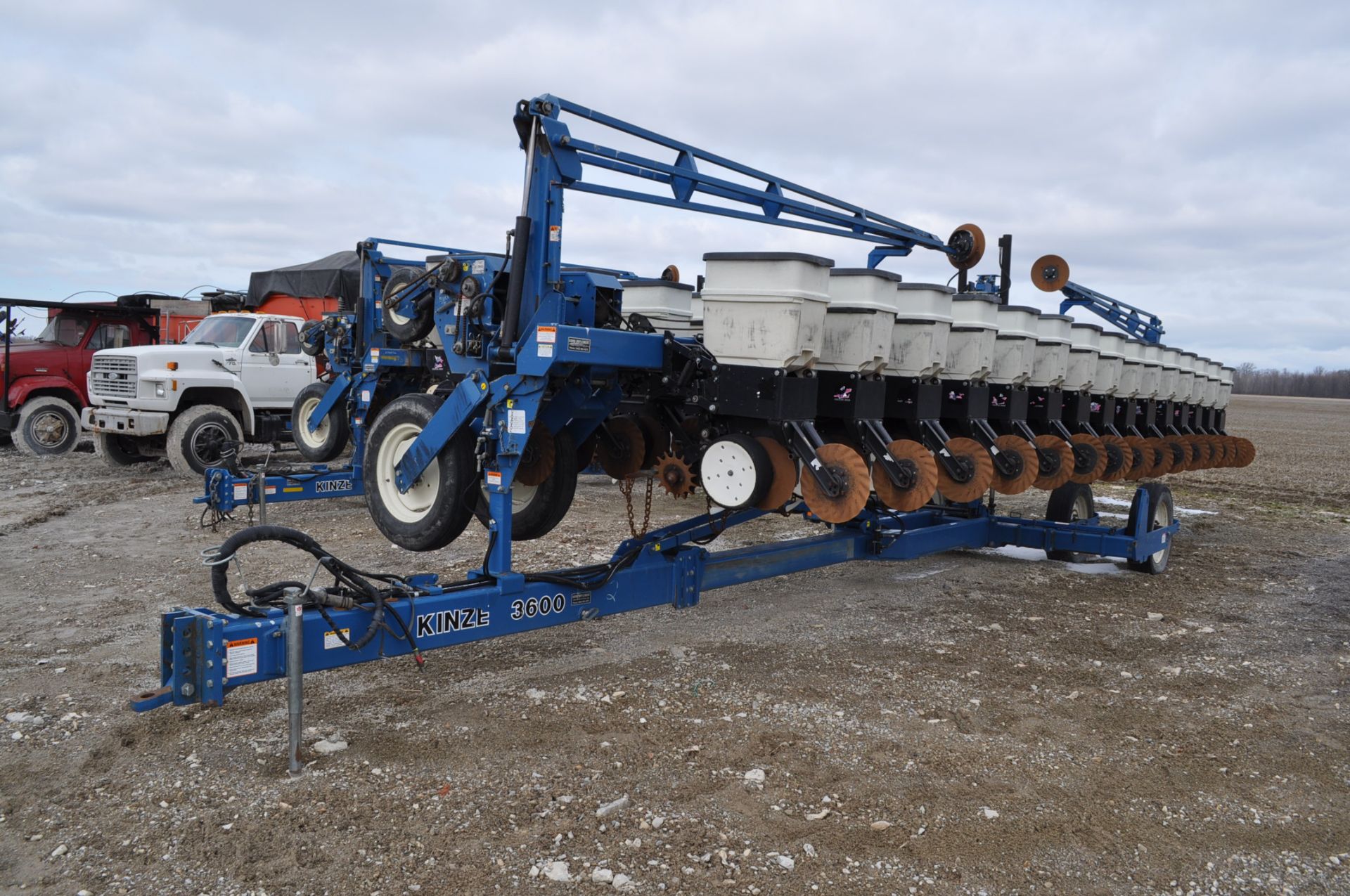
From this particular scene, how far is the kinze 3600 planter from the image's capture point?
174 inches

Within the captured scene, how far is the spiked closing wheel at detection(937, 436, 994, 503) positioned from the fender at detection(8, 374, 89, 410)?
14.2m

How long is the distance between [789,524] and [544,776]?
742 centimetres

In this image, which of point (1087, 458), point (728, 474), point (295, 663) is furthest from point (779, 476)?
point (1087, 458)

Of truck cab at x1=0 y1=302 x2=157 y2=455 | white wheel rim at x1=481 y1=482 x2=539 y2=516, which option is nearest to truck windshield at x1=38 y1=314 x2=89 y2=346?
truck cab at x1=0 y1=302 x2=157 y2=455

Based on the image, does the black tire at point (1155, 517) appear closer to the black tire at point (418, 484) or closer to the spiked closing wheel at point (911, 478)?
the spiked closing wheel at point (911, 478)

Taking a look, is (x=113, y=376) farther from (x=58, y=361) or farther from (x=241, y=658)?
(x=241, y=658)

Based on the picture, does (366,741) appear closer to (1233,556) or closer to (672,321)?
(672,321)

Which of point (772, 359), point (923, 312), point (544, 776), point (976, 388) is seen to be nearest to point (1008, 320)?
point (976, 388)

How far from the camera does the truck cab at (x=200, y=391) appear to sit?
12.4 meters

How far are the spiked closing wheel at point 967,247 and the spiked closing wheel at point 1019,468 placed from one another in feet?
5.99

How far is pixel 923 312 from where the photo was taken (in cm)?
657

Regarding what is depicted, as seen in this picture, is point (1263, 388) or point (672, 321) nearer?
point (672, 321)

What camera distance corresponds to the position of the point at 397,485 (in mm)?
5809

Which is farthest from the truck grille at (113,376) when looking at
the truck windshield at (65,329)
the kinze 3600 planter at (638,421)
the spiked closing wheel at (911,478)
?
the spiked closing wheel at (911,478)
